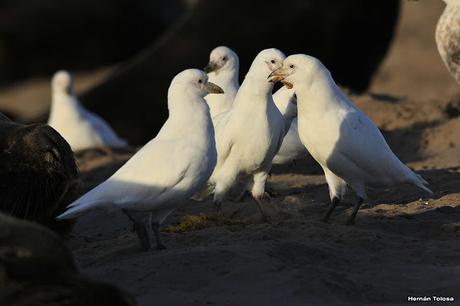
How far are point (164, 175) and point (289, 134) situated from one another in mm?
2988

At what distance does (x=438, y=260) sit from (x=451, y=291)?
71 centimetres

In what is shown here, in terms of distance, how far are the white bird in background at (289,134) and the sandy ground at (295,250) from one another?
0.30 metres

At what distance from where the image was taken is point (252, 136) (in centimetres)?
919

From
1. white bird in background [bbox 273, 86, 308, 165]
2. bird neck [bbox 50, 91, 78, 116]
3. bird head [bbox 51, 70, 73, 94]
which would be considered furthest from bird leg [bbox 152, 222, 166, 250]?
bird head [bbox 51, 70, 73, 94]

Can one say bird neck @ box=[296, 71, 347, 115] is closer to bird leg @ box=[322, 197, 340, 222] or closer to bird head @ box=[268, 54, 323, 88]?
bird head @ box=[268, 54, 323, 88]

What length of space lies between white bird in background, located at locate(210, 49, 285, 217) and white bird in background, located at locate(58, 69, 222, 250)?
2.93ft

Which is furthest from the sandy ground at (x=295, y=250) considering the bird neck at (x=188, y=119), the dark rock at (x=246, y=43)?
the dark rock at (x=246, y=43)

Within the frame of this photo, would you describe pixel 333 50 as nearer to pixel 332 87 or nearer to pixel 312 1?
pixel 312 1

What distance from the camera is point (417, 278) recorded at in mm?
7262

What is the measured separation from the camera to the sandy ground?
6.94 meters

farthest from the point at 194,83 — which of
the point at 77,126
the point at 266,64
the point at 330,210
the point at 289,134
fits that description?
the point at 77,126

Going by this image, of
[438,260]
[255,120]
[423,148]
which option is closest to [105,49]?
[423,148]

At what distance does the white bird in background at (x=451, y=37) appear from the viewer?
11.5 m

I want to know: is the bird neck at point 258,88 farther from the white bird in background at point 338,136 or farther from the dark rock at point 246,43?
the dark rock at point 246,43
